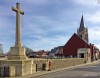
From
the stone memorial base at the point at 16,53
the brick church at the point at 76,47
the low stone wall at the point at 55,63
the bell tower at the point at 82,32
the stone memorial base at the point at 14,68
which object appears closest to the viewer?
the stone memorial base at the point at 14,68

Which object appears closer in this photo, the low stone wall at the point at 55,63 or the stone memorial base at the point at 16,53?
the stone memorial base at the point at 16,53

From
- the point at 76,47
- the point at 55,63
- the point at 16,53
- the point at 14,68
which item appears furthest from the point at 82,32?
the point at 14,68

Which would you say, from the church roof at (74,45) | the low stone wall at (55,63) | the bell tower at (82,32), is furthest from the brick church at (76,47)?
the low stone wall at (55,63)

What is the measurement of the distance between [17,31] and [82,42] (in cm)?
6843

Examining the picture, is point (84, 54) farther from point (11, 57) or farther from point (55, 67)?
point (11, 57)

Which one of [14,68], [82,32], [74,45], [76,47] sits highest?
[82,32]

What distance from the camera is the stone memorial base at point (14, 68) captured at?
22547 mm

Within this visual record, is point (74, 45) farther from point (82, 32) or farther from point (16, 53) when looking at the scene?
point (16, 53)

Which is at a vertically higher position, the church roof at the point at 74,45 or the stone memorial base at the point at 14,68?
the church roof at the point at 74,45

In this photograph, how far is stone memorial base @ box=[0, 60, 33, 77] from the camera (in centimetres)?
2255

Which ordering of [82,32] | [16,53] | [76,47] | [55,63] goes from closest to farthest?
1. [16,53]
2. [55,63]
3. [76,47]
4. [82,32]

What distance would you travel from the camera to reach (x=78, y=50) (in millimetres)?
89562

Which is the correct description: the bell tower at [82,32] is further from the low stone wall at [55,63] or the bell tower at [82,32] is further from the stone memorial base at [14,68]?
the stone memorial base at [14,68]

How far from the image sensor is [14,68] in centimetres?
2308
